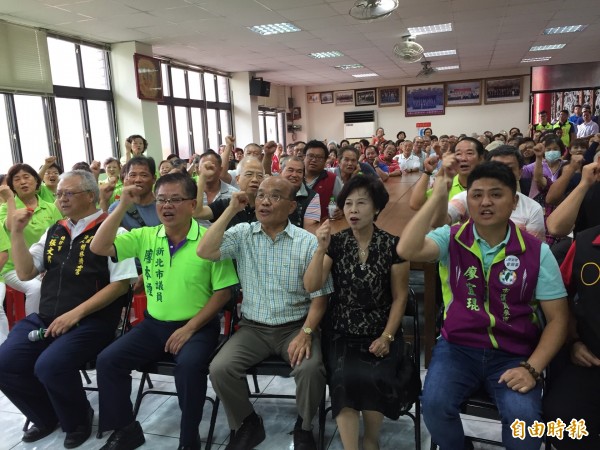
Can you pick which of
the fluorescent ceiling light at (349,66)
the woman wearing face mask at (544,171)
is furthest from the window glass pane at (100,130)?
the woman wearing face mask at (544,171)

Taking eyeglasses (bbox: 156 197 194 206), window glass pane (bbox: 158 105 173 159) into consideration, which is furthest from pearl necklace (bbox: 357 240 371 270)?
window glass pane (bbox: 158 105 173 159)

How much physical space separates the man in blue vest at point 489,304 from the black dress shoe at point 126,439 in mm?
1277

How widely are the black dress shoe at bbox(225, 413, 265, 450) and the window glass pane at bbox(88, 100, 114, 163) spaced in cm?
677

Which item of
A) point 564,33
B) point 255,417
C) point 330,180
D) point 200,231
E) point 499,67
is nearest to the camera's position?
point 255,417

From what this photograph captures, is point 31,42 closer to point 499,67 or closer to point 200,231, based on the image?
point 200,231

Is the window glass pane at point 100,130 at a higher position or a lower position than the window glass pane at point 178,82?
lower

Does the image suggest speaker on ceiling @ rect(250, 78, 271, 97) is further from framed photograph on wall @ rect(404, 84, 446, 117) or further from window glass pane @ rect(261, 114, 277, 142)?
framed photograph on wall @ rect(404, 84, 446, 117)

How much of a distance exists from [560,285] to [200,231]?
1500 mm

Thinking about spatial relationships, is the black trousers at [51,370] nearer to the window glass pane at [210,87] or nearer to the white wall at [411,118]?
the window glass pane at [210,87]

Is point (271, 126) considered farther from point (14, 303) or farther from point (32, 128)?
point (14, 303)

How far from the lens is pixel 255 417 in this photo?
192 cm

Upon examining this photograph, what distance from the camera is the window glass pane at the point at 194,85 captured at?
10227 mm

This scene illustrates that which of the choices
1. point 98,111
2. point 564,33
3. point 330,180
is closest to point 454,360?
point 330,180

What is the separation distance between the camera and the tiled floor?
192 centimetres
